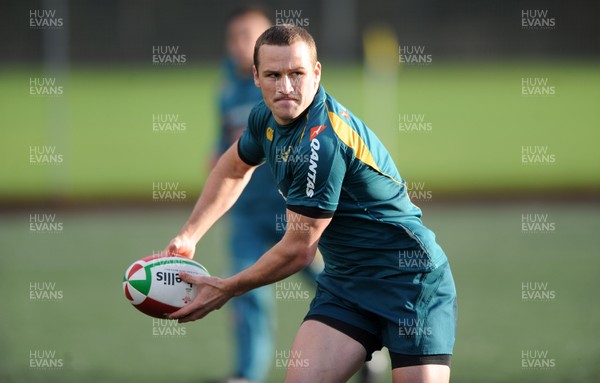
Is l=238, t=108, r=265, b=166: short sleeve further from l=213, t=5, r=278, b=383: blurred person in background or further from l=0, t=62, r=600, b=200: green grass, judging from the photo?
l=0, t=62, r=600, b=200: green grass

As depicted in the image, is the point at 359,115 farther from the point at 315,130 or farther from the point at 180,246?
the point at 315,130

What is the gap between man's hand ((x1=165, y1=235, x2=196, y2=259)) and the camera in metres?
5.03

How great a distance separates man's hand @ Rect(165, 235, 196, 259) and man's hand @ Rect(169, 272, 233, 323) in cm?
36

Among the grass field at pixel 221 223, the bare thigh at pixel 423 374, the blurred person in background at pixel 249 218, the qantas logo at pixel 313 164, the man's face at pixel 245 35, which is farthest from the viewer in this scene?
the grass field at pixel 221 223

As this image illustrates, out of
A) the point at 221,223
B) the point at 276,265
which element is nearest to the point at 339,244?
the point at 276,265

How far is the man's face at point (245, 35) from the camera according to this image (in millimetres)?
7348

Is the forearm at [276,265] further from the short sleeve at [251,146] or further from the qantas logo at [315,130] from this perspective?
the short sleeve at [251,146]

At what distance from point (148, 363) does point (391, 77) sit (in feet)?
64.4

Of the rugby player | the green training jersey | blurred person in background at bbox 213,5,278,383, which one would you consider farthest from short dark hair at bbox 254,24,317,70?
blurred person in background at bbox 213,5,278,383

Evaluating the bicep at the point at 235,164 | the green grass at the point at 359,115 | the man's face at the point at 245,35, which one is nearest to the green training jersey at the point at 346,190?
the bicep at the point at 235,164

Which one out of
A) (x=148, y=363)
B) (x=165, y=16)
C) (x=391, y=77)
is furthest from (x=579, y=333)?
(x=165, y=16)

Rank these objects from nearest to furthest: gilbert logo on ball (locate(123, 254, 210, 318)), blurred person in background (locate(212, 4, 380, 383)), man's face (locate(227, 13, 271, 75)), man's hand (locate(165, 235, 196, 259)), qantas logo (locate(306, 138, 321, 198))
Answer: qantas logo (locate(306, 138, 321, 198)), gilbert logo on ball (locate(123, 254, 210, 318)), man's hand (locate(165, 235, 196, 259)), blurred person in background (locate(212, 4, 380, 383)), man's face (locate(227, 13, 271, 75))

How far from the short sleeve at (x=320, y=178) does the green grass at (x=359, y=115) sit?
44.6 feet

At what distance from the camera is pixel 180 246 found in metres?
5.02
